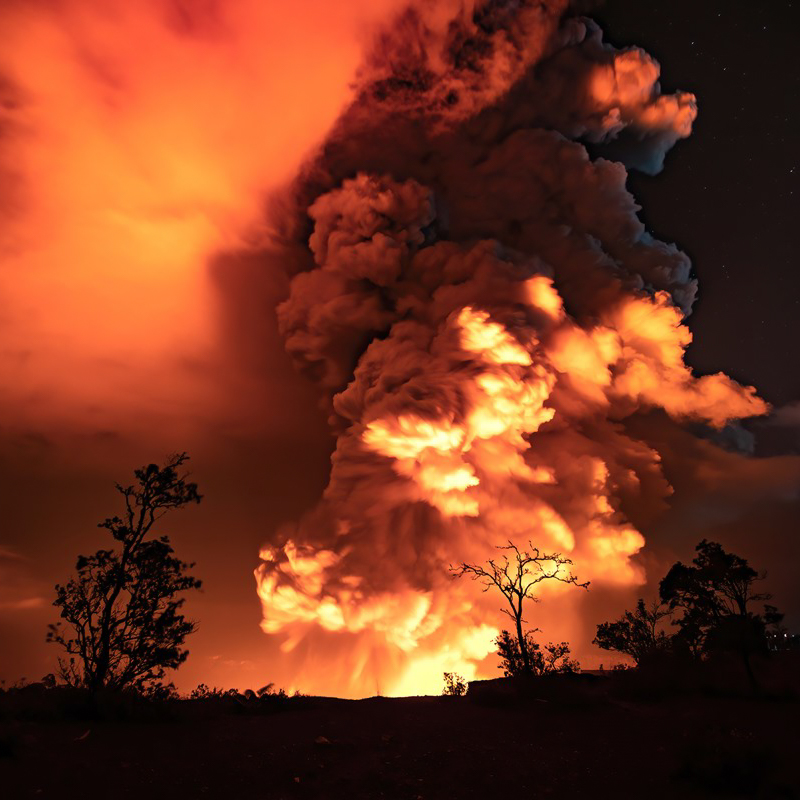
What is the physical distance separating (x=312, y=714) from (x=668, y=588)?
18594 mm

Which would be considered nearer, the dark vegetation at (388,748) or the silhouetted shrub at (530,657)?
the dark vegetation at (388,748)

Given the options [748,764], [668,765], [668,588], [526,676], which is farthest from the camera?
[668,588]

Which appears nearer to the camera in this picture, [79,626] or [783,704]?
[79,626]

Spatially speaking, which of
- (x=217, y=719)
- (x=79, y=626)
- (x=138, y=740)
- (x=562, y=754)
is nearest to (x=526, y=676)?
(x=562, y=754)

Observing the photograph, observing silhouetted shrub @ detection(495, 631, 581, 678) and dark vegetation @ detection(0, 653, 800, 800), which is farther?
silhouetted shrub @ detection(495, 631, 581, 678)

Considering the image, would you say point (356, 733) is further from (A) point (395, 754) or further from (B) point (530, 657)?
(B) point (530, 657)

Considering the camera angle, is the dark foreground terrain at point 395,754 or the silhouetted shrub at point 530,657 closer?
the dark foreground terrain at point 395,754

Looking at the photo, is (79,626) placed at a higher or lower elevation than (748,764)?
higher

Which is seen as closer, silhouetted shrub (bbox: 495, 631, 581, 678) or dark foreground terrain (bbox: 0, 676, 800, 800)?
dark foreground terrain (bbox: 0, 676, 800, 800)

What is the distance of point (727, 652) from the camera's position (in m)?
22.6

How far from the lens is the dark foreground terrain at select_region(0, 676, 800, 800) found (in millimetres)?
8211

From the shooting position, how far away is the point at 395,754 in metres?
10.3

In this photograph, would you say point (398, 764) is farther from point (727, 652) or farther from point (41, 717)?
point (727, 652)

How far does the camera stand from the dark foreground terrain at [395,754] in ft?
26.9
